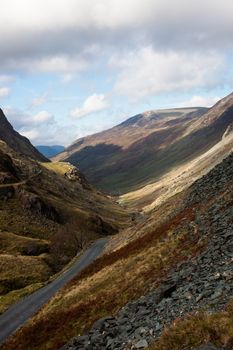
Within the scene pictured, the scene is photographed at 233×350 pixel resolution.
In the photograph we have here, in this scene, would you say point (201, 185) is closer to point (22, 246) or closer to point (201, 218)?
point (201, 218)

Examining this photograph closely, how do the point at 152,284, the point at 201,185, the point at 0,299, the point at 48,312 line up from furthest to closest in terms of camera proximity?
the point at 0,299 → the point at 201,185 → the point at 48,312 → the point at 152,284

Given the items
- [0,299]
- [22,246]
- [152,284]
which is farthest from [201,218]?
[22,246]

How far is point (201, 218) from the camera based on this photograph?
47812mm

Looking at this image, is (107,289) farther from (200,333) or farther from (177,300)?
(200,333)

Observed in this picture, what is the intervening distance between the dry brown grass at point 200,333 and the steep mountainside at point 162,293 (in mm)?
36

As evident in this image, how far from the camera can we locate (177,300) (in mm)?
26078

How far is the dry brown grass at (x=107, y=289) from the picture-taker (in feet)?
118

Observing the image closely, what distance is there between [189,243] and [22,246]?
261ft

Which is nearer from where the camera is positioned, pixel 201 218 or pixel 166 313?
pixel 166 313

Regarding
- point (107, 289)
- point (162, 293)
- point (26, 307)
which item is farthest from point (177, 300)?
point (26, 307)

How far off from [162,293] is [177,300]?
3.41 metres

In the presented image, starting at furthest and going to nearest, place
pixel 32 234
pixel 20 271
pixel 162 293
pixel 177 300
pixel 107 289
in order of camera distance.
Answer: pixel 32 234
pixel 20 271
pixel 107 289
pixel 162 293
pixel 177 300

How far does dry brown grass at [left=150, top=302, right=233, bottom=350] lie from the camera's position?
1738cm

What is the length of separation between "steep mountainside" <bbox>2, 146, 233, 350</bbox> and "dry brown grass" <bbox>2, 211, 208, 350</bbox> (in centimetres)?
11
